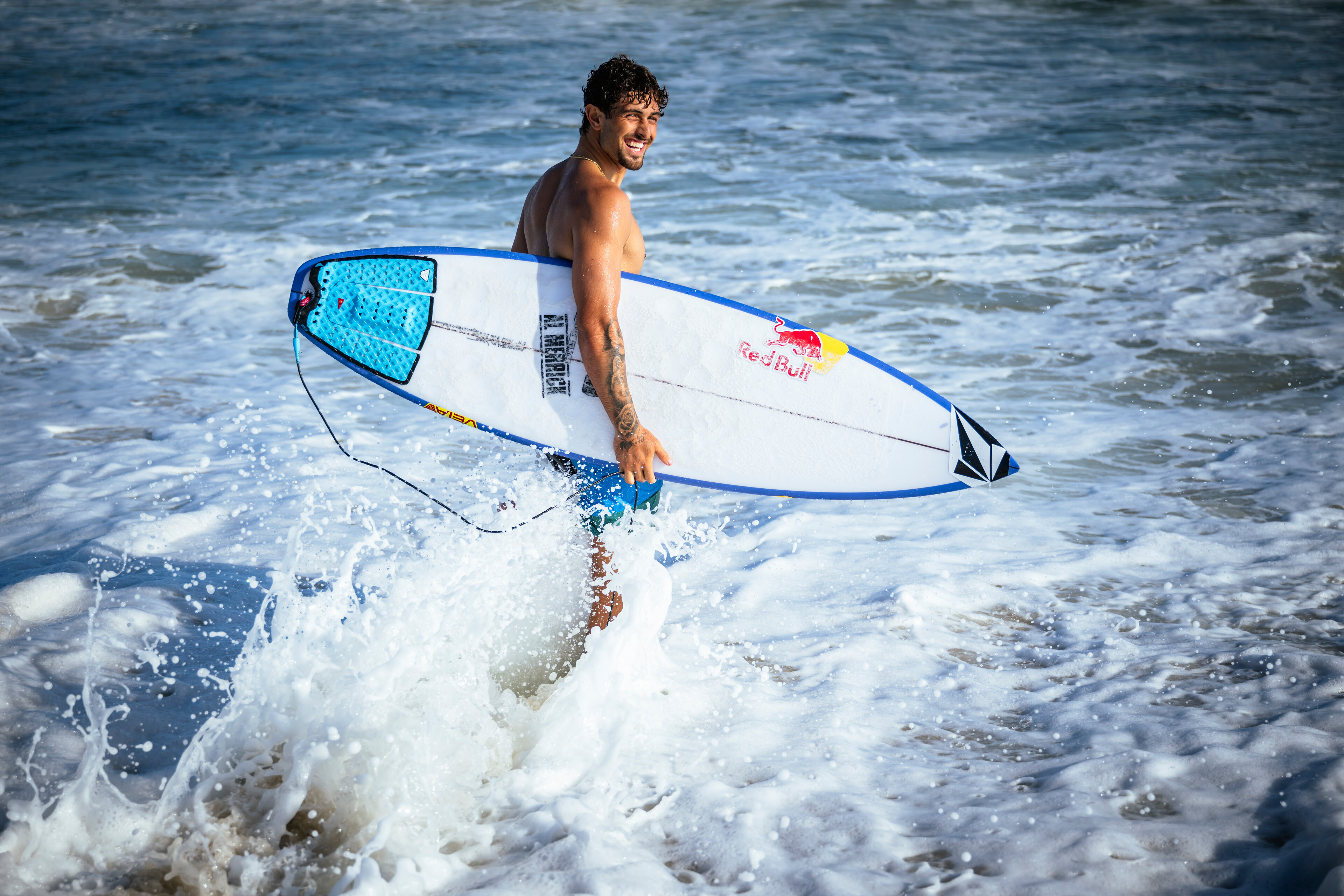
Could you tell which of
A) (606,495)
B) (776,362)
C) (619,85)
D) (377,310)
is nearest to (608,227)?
(619,85)

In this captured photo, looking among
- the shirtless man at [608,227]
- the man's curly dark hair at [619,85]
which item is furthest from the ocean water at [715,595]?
the man's curly dark hair at [619,85]

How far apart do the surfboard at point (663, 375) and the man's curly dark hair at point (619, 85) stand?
618mm

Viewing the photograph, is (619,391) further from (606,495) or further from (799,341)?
(799,341)

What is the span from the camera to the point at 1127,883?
205 cm

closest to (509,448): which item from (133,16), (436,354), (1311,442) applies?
(436,354)

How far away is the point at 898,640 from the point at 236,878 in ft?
6.90

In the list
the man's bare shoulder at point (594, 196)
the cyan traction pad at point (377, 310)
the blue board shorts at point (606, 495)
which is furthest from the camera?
the cyan traction pad at point (377, 310)

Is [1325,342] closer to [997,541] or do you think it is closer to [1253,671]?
[997,541]

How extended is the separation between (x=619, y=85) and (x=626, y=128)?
107 millimetres

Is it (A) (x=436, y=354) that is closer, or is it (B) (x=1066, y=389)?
(A) (x=436, y=354)

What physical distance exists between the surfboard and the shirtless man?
0.34 m

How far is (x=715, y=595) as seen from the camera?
3.47m

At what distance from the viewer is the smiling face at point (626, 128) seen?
246 centimetres

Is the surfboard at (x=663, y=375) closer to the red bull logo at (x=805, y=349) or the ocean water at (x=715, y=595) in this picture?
the red bull logo at (x=805, y=349)
